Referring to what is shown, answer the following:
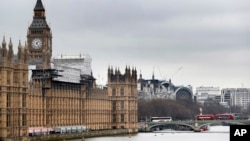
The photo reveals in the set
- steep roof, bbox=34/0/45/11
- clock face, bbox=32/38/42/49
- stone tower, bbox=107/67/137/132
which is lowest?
stone tower, bbox=107/67/137/132

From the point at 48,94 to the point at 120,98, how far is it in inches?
1294

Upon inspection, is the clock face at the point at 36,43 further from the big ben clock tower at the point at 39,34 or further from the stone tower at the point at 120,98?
the stone tower at the point at 120,98

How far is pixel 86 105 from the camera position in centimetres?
11362

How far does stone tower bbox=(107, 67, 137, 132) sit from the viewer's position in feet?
410

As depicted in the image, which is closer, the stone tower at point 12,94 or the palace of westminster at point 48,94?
the stone tower at point 12,94

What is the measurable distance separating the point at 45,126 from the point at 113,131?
2531cm

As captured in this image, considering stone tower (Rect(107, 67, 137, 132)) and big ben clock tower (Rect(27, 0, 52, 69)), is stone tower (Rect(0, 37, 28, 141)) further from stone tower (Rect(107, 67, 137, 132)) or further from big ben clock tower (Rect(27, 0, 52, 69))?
stone tower (Rect(107, 67, 137, 132))

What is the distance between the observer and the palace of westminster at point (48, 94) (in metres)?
69.8

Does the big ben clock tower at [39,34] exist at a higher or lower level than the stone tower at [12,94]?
higher

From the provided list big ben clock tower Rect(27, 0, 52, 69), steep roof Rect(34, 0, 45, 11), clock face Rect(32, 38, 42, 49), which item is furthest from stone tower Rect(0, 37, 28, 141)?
steep roof Rect(34, 0, 45, 11)

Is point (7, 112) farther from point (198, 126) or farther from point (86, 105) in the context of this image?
point (198, 126)

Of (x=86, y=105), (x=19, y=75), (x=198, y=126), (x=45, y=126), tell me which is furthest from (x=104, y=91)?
(x=19, y=75)

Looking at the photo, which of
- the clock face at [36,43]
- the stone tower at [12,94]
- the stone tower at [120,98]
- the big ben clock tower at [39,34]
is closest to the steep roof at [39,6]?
the big ben clock tower at [39,34]

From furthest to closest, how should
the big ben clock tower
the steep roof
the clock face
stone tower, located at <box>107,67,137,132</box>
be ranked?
stone tower, located at <box>107,67,137,132</box>, the steep roof, the clock face, the big ben clock tower
